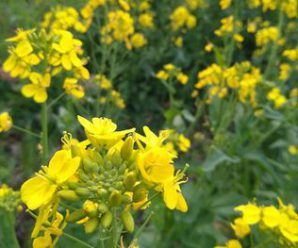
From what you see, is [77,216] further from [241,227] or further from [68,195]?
[241,227]

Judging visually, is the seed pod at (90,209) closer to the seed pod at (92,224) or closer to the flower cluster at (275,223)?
the seed pod at (92,224)

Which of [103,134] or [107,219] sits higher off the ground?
[103,134]

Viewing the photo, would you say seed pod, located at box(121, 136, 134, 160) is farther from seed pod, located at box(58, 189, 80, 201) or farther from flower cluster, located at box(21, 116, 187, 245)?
seed pod, located at box(58, 189, 80, 201)

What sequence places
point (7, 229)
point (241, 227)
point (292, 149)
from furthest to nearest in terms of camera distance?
point (292, 149)
point (7, 229)
point (241, 227)

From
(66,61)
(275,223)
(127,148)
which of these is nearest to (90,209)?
(127,148)

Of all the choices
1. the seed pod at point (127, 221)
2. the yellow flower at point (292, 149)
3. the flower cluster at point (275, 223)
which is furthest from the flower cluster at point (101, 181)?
the yellow flower at point (292, 149)

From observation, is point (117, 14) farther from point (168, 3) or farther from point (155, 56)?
point (168, 3)
